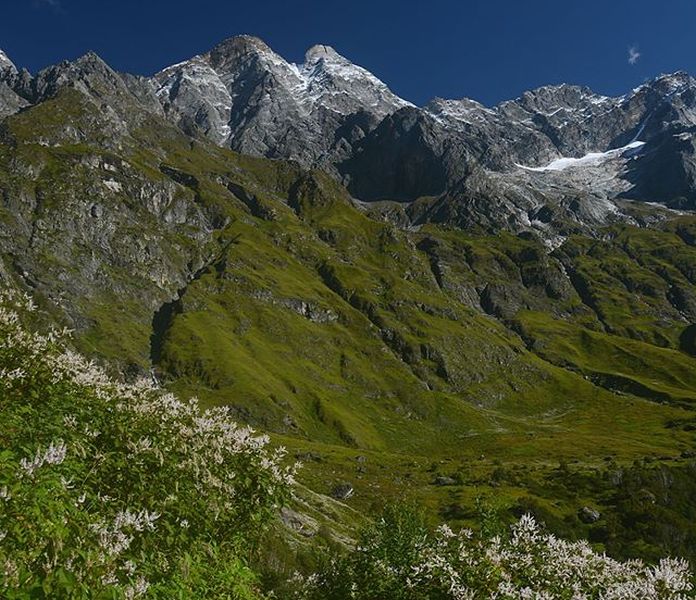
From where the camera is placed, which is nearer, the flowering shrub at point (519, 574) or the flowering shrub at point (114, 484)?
the flowering shrub at point (114, 484)

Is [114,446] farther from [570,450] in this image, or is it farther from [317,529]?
[570,450]

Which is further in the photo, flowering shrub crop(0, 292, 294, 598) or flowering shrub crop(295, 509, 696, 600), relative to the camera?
flowering shrub crop(295, 509, 696, 600)

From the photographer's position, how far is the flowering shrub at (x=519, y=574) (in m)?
12.2

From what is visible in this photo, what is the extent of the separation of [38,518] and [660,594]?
35.9 feet

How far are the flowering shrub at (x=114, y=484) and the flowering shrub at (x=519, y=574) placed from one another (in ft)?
12.2

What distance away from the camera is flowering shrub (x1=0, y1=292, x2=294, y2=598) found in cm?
779

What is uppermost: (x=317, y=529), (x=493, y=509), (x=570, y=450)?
(x=570, y=450)

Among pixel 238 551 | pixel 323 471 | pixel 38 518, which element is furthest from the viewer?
pixel 323 471

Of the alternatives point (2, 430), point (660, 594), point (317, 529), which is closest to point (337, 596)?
point (660, 594)

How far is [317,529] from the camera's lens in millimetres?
72125

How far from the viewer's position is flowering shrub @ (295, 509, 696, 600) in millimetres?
12180

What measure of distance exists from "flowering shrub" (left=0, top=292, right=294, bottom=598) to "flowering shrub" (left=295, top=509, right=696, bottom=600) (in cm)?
373

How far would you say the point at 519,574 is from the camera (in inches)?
529

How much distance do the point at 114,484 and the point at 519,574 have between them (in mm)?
8993
